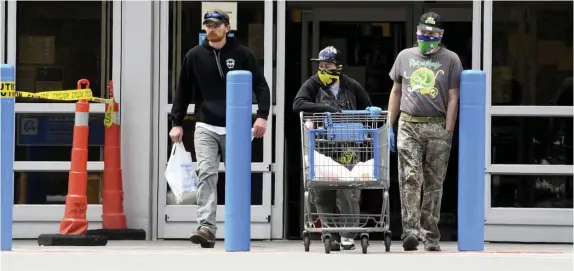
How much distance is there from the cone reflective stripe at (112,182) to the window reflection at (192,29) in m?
0.66

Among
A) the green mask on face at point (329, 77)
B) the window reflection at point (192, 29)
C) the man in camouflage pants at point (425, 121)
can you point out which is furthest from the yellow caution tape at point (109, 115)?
the man in camouflage pants at point (425, 121)

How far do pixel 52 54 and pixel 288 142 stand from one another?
2385 millimetres

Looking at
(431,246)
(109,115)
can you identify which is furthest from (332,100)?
(109,115)

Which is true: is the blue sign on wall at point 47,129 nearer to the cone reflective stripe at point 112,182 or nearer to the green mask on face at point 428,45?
the cone reflective stripe at point 112,182

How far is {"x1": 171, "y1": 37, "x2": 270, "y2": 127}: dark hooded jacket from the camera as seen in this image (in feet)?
36.1

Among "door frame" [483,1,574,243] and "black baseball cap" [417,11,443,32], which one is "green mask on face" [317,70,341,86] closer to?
"black baseball cap" [417,11,443,32]

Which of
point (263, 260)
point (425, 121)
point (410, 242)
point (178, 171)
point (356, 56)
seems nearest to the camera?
point (263, 260)

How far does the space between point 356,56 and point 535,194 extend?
2.17 metres

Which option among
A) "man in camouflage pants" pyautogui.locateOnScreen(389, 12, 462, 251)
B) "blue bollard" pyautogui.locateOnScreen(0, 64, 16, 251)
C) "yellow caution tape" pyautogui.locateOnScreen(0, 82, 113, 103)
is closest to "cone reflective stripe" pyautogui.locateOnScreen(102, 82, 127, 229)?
"yellow caution tape" pyautogui.locateOnScreen(0, 82, 113, 103)


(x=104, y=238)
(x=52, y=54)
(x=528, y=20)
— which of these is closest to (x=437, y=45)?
(x=528, y=20)

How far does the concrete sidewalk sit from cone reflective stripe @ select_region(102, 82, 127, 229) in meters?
1.85

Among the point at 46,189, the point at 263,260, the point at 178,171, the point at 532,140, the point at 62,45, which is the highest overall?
the point at 62,45

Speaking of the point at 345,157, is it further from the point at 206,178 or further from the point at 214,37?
the point at 214,37

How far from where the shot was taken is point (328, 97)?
35.5 feet
